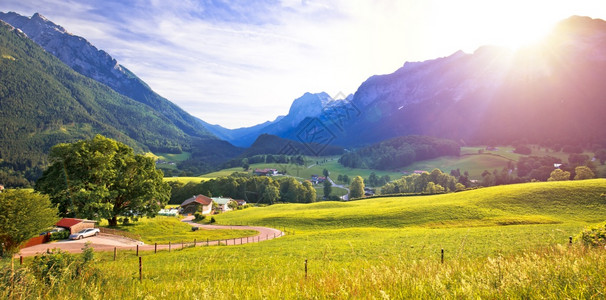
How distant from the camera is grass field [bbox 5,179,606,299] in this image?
4.23 m

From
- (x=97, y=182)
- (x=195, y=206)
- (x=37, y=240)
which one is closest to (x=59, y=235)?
(x=37, y=240)

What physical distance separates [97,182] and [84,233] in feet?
22.5

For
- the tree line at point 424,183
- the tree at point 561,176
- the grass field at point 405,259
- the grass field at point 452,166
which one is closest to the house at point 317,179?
the grass field at point 452,166

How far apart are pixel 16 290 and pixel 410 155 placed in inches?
8102

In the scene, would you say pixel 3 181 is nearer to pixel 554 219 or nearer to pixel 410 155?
pixel 554 219

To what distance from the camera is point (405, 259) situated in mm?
6711

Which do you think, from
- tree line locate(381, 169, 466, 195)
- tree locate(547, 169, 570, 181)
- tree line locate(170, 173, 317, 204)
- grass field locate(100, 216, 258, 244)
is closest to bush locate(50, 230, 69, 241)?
grass field locate(100, 216, 258, 244)

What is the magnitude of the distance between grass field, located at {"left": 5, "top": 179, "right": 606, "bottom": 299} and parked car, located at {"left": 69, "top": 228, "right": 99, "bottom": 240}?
49.1 feet

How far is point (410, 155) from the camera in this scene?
19388 cm

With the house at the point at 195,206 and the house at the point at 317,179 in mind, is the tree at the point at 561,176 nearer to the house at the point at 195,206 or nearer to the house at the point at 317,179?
the house at the point at 195,206

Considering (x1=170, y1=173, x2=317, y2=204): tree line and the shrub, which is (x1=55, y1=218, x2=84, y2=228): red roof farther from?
(x1=170, y1=173, x2=317, y2=204): tree line

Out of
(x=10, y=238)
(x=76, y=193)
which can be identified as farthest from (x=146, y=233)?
(x=10, y=238)

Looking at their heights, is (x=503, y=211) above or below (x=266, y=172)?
above

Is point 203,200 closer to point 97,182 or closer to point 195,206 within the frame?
point 195,206
